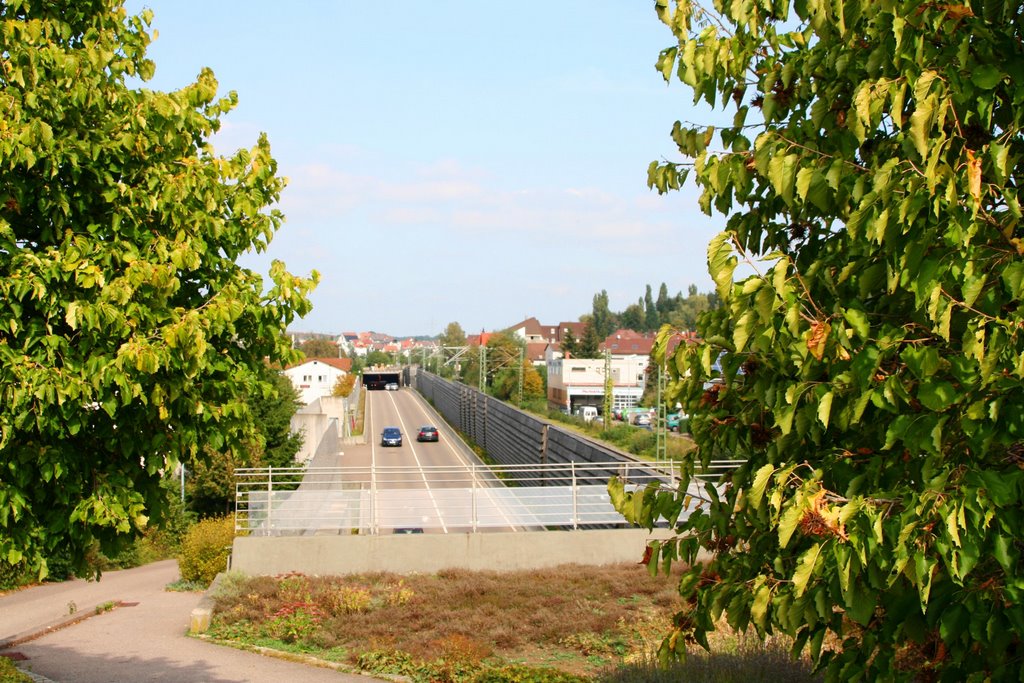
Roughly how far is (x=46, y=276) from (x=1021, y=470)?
5493mm

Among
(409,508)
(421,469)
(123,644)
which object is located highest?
(421,469)

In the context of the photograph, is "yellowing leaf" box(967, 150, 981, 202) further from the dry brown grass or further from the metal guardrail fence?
the metal guardrail fence

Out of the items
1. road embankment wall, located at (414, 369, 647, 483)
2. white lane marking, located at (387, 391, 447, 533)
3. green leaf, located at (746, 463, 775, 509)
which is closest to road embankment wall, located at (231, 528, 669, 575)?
white lane marking, located at (387, 391, 447, 533)

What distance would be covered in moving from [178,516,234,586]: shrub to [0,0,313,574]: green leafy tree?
524 inches

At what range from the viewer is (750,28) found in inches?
183

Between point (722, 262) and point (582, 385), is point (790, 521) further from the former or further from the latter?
point (582, 385)

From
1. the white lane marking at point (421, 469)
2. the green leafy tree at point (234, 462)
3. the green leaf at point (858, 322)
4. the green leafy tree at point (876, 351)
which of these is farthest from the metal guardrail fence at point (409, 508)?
→ the green leaf at point (858, 322)

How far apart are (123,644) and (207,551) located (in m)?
6.03

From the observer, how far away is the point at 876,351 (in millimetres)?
3715

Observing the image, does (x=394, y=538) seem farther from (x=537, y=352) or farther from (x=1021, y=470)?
(x=537, y=352)

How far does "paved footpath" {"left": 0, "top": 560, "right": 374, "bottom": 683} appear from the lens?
11.6 m

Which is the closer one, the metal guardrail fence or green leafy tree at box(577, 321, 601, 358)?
the metal guardrail fence

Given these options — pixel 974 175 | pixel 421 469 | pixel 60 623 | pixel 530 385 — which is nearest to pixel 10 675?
pixel 60 623

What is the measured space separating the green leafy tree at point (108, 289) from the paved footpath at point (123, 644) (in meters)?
5.18
